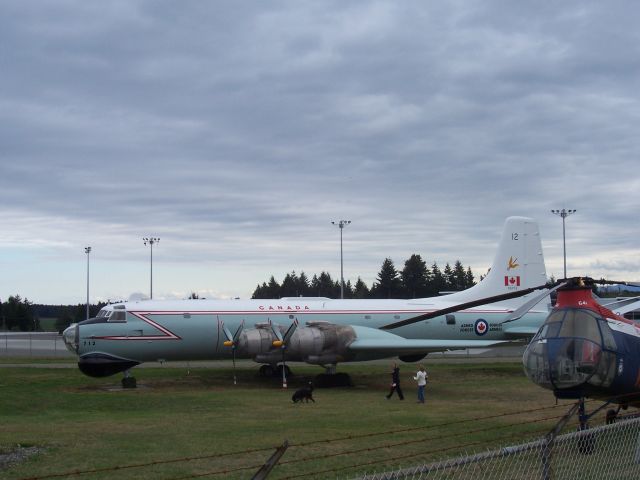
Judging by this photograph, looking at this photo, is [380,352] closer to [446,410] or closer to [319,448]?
[446,410]

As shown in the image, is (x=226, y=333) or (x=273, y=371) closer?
(x=226, y=333)

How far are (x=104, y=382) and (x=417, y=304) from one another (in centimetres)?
1386

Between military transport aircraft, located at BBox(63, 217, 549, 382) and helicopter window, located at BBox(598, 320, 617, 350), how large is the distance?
43.4 ft

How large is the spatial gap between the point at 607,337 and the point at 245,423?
9.10 metres

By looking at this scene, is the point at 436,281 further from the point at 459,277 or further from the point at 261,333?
the point at 261,333

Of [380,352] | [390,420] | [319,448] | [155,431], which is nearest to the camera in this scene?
[319,448]

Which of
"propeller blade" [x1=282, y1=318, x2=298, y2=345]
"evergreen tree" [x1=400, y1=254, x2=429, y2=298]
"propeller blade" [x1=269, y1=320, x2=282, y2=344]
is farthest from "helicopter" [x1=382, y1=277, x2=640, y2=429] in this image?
"evergreen tree" [x1=400, y1=254, x2=429, y2=298]

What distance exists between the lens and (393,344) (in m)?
29.0

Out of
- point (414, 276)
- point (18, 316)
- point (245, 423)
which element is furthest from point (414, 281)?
point (245, 423)

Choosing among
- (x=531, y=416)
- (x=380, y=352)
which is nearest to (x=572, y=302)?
(x=531, y=416)

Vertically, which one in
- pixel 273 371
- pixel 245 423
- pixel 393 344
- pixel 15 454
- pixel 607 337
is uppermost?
pixel 607 337

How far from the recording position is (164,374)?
112ft

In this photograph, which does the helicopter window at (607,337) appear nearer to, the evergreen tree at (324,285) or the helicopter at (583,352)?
the helicopter at (583,352)

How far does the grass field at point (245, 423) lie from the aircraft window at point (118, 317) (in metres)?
2.55
